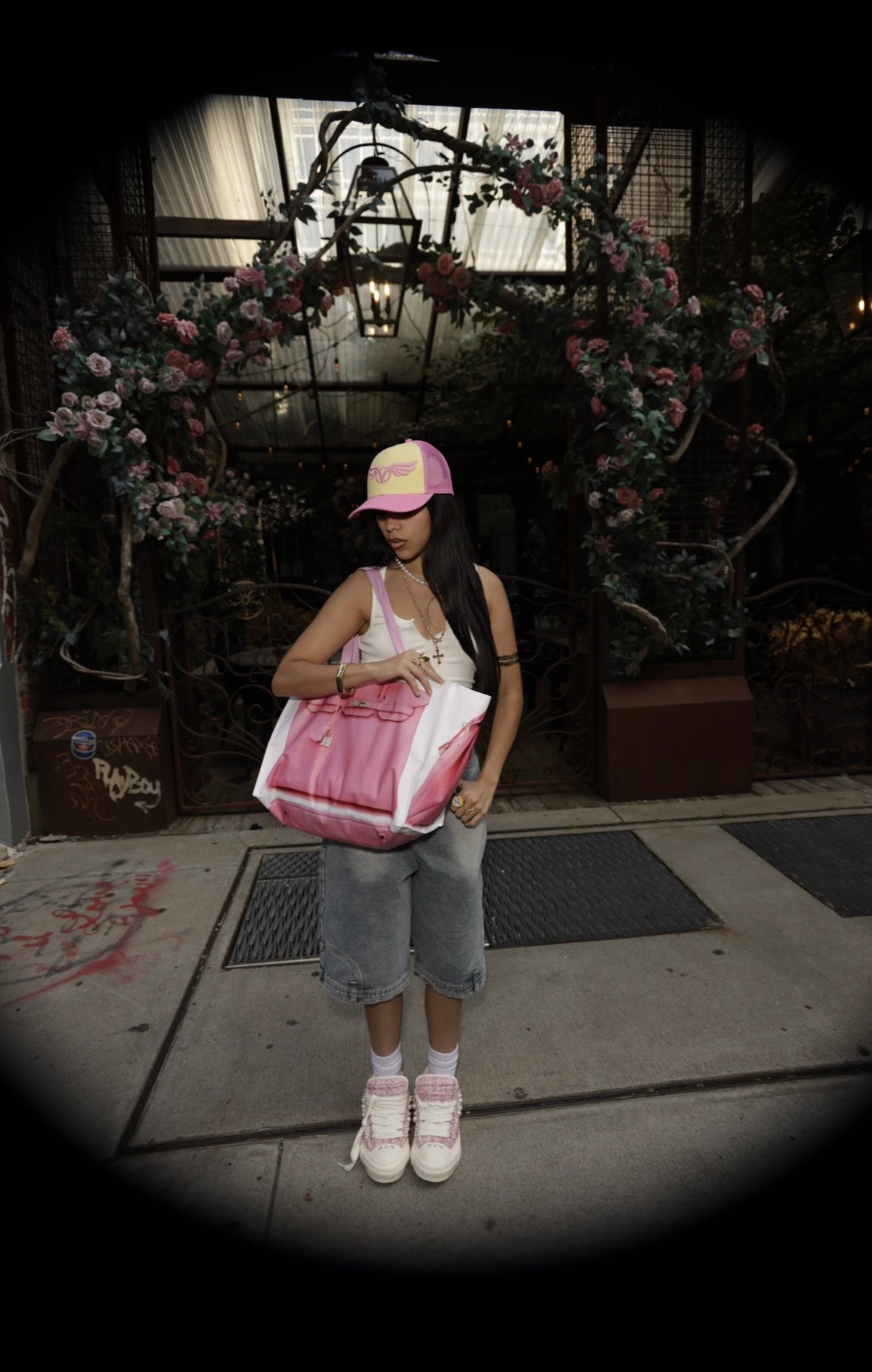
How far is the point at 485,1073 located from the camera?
244 cm

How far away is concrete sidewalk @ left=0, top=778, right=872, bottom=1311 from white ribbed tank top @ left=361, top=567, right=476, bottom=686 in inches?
52.5

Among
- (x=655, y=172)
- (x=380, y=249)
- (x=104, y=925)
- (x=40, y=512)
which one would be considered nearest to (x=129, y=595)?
(x=40, y=512)

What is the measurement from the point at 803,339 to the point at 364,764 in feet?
28.2

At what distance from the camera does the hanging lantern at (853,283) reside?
4.54 m

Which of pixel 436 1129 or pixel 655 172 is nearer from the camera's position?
pixel 436 1129

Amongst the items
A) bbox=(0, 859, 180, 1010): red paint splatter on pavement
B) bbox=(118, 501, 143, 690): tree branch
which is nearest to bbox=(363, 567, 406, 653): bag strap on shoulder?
bbox=(0, 859, 180, 1010): red paint splatter on pavement

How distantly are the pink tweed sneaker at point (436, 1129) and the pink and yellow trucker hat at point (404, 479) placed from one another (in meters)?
1.51

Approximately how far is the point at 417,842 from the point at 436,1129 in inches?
30.5

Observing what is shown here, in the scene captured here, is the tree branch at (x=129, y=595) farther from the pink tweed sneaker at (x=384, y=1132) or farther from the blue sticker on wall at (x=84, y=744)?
the pink tweed sneaker at (x=384, y=1132)

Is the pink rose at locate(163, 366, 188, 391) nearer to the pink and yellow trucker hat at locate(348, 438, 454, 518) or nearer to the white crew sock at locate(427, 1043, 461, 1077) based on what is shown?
the pink and yellow trucker hat at locate(348, 438, 454, 518)

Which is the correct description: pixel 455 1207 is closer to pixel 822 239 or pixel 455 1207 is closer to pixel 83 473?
pixel 83 473

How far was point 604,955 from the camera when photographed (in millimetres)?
3133

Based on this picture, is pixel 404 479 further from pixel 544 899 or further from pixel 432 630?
pixel 544 899

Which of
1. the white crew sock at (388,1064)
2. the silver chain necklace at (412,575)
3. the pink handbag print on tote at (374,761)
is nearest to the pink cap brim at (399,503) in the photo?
the silver chain necklace at (412,575)
